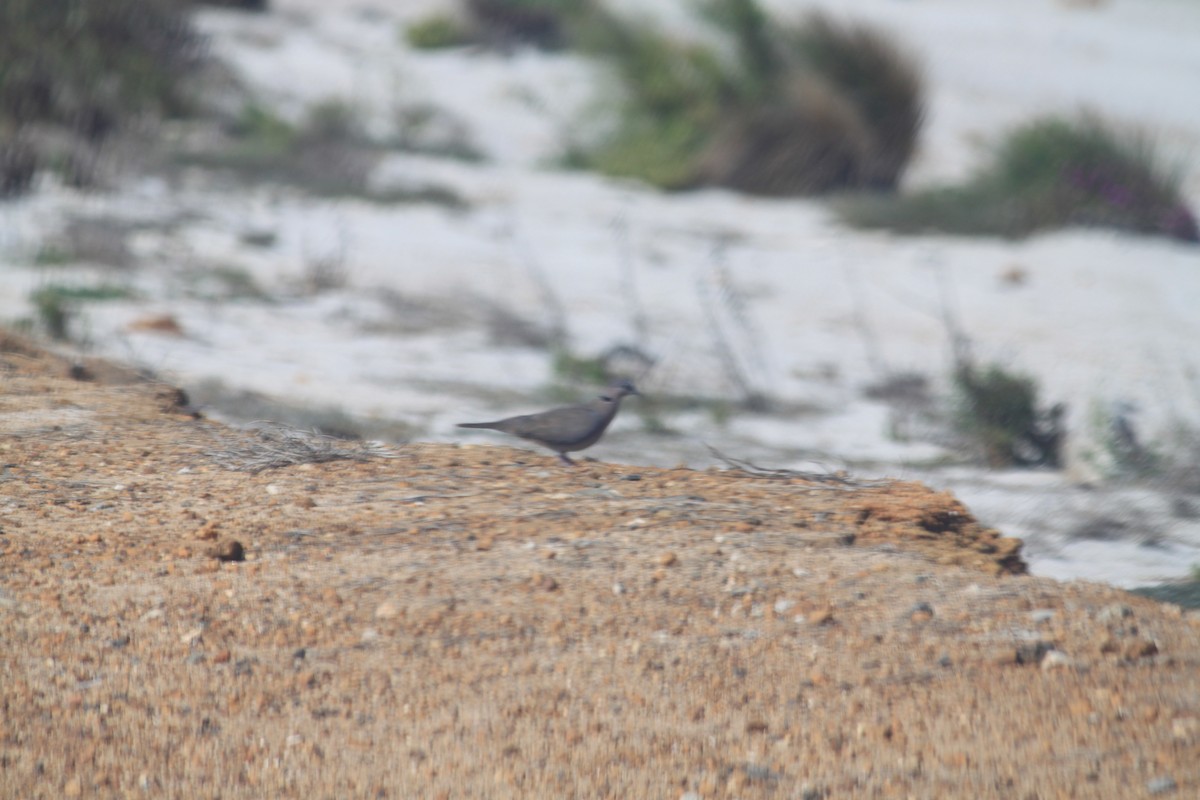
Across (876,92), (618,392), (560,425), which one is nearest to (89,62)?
(876,92)

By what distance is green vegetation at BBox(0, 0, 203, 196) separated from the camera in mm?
10516

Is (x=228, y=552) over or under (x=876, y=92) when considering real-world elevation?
under

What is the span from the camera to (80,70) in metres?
11.6

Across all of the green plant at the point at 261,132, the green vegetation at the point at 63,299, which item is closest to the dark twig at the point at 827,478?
the green vegetation at the point at 63,299

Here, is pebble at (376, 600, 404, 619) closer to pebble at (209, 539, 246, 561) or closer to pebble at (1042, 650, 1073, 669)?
pebble at (209, 539, 246, 561)

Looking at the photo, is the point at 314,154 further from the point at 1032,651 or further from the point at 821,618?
the point at 1032,651

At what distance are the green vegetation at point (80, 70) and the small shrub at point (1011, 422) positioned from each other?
268 inches

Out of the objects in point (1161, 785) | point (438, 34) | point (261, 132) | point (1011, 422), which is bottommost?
point (261, 132)

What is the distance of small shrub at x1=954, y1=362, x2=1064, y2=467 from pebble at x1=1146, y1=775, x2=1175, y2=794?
370 centimetres

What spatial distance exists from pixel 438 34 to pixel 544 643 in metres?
14.4

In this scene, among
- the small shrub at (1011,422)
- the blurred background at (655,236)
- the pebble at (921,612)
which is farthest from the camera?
the blurred background at (655,236)

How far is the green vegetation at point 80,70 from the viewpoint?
414 inches

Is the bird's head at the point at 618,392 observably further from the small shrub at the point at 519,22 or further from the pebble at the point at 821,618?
the small shrub at the point at 519,22

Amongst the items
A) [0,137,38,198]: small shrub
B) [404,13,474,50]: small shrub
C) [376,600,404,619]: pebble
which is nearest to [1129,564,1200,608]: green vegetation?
[376,600,404,619]: pebble
